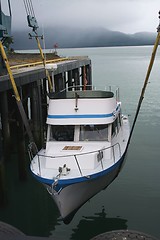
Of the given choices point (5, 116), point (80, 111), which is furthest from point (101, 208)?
point (5, 116)

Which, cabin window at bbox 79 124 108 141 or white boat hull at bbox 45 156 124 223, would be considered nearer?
white boat hull at bbox 45 156 124 223

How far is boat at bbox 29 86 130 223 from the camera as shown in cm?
1145

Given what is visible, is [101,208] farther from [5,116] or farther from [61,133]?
[5,116]

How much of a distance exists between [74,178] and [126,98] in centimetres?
3633

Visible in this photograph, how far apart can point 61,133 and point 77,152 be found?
1501 mm

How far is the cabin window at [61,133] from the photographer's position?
13320mm

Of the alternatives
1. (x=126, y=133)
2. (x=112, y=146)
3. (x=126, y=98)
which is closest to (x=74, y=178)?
(x=112, y=146)

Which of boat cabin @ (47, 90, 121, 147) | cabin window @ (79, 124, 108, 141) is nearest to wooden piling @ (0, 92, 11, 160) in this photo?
boat cabin @ (47, 90, 121, 147)

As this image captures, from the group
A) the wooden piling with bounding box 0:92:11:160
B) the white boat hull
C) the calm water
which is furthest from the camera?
the wooden piling with bounding box 0:92:11:160

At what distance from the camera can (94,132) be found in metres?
13.3

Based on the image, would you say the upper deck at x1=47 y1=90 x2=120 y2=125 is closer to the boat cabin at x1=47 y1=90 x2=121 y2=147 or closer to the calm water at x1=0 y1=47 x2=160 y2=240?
the boat cabin at x1=47 y1=90 x2=121 y2=147

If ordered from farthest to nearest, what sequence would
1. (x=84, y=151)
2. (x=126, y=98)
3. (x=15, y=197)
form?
1. (x=126, y=98)
2. (x=15, y=197)
3. (x=84, y=151)

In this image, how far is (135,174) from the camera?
59.8ft

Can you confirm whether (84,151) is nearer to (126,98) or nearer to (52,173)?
(52,173)
